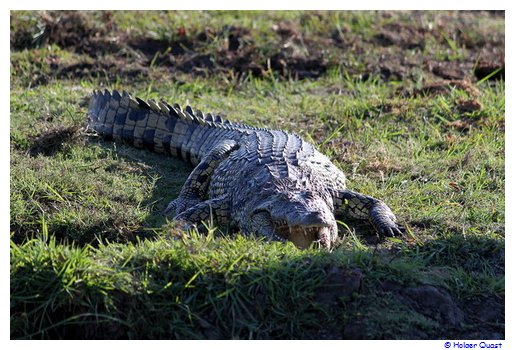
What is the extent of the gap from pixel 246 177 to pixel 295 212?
2.85 feet

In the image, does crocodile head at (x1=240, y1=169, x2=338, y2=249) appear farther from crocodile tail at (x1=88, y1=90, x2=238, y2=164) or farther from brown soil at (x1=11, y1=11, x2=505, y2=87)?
brown soil at (x1=11, y1=11, x2=505, y2=87)

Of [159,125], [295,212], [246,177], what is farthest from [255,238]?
[159,125]

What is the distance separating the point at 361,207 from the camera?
6.70m

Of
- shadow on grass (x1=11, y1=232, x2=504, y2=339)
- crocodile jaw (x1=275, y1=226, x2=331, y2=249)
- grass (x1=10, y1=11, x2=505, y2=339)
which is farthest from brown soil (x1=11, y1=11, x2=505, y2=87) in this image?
shadow on grass (x1=11, y1=232, x2=504, y2=339)

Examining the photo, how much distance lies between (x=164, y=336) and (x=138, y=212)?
1.71 meters

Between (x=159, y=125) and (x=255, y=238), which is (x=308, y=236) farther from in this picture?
(x=159, y=125)

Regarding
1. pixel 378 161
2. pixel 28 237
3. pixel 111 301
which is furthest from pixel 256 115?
pixel 111 301

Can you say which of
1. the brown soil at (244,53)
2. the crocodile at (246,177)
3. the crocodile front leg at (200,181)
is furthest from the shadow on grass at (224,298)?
the brown soil at (244,53)

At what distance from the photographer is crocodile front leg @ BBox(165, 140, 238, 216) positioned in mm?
6922

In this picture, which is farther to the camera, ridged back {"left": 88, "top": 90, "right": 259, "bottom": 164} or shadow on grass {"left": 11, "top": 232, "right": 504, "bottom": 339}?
ridged back {"left": 88, "top": 90, "right": 259, "bottom": 164}

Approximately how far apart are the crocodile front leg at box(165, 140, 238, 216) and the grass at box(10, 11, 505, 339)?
14 cm

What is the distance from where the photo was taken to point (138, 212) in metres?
6.58

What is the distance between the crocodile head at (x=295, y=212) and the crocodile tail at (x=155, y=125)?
1.69 metres

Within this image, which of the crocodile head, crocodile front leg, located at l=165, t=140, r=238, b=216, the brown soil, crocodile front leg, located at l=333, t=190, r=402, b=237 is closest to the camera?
the crocodile head
